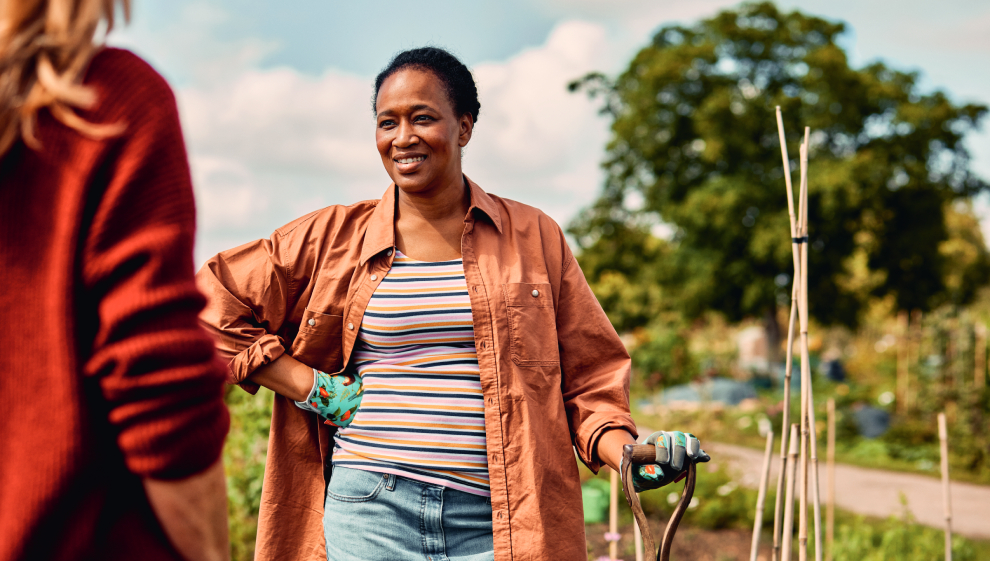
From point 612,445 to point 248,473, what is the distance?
277 centimetres

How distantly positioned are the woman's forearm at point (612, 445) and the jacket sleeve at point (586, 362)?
1.5 inches

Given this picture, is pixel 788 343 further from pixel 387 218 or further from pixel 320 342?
pixel 320 342

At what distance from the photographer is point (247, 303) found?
2.03 m

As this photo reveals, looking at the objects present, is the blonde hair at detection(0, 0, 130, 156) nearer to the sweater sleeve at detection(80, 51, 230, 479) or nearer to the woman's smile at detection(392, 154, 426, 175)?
the sweater sleeve at detection(80, 51, 230, 479)

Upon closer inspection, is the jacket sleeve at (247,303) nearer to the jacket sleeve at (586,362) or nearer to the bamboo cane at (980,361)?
the jacket sleeve at (586,362)

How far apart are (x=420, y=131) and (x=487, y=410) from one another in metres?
0.71

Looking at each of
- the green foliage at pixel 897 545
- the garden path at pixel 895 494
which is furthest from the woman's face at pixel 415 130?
the garden path at pixel 895 494

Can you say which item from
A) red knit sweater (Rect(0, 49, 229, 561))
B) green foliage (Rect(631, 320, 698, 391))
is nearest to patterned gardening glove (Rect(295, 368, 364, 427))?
red knit sweater (Rect(0, 49, 229, 561))

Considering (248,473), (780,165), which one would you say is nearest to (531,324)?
(248,473)

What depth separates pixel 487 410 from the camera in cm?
190

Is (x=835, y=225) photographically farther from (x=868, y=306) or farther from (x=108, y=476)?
(x=108, y=476)

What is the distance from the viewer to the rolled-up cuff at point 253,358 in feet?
6.41

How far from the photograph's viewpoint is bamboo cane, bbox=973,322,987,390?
9.18 m

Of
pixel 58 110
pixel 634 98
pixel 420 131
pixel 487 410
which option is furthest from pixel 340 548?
pixel 634 98
